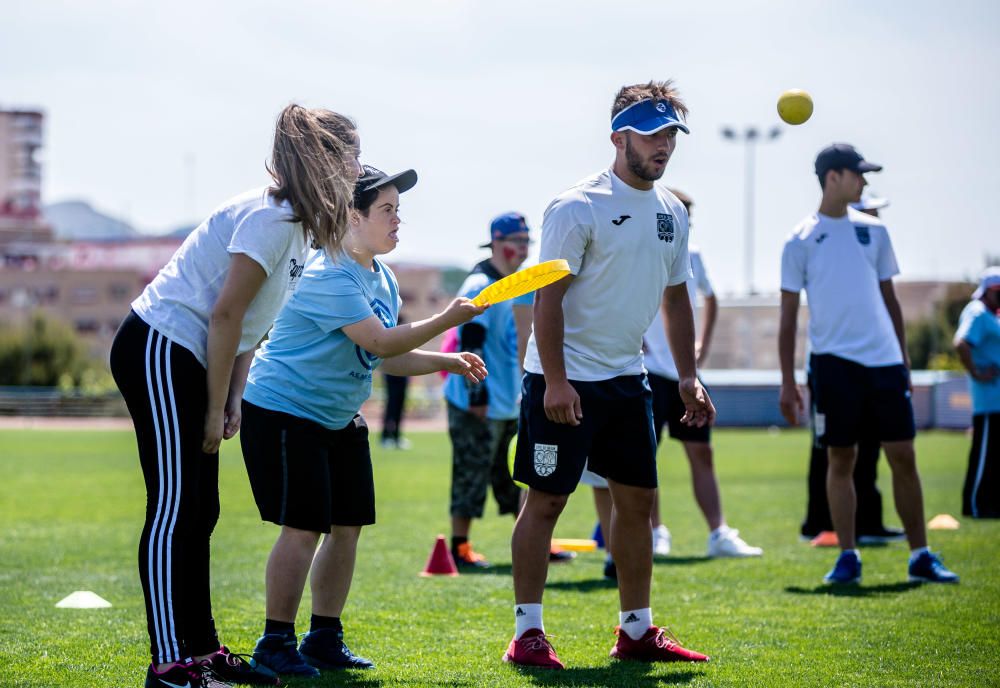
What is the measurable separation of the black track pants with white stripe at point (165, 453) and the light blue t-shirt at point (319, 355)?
0.49m

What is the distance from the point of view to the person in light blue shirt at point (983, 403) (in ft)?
34.4

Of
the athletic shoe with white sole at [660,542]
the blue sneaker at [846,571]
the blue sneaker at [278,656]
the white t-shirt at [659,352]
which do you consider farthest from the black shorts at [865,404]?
the blue sneaker at [278,656]

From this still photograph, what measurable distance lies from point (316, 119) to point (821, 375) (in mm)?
4133

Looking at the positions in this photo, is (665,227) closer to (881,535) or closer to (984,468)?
(881,535)

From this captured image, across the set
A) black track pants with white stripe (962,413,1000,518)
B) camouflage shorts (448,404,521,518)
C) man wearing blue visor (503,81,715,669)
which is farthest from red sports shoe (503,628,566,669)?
black track pants with white stripe (962,413,1000,518)

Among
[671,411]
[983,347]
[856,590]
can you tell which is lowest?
[856,590]

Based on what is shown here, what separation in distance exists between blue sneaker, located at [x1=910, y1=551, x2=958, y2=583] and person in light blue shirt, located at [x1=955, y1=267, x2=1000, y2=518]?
11.0ft

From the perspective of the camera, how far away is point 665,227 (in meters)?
5.36

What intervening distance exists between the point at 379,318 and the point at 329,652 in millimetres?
1354

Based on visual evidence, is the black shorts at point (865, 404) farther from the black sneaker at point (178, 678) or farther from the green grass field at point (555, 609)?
the black sneaker at point (178, 678)

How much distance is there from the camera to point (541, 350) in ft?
17.0

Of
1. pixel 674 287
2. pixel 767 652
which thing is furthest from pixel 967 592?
pixel 674 287

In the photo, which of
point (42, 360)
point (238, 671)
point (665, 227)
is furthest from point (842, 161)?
point (42, 360)

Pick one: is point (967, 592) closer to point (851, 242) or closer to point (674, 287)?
point (851, 242)
